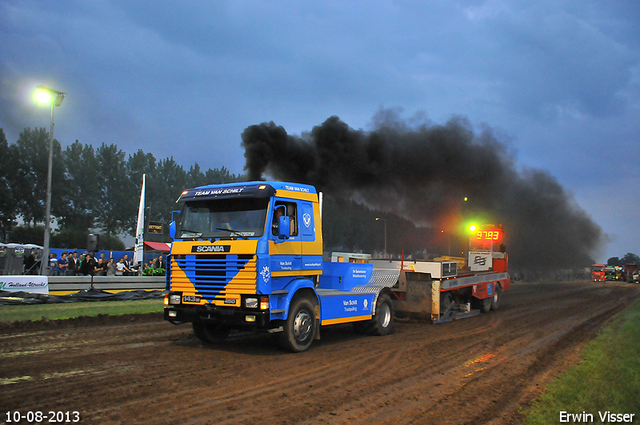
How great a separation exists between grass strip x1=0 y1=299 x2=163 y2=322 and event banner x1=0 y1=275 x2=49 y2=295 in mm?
1383

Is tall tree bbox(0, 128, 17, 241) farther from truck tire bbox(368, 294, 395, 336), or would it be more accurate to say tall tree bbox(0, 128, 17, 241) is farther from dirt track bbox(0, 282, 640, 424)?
truck tire bbox(368, 294, 395, 336)

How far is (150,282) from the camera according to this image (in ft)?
63.4

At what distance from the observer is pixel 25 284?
15.4m

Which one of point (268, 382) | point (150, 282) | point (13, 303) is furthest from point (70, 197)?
point (268, 382)

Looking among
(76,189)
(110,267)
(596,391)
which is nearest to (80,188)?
(76,189)

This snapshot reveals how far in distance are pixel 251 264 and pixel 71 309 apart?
28.3 feet

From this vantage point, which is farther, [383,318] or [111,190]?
[111,190]

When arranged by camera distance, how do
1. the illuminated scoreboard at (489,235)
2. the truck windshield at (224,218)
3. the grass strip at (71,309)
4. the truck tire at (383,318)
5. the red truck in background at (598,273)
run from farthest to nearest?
the red truck in background at (598,273), the illuminated scoreboard at (489,235), the grass strip at (71,309), the truck tire at (383,318), the truck windshield at (224,218)

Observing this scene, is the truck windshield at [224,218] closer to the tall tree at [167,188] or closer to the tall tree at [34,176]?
the tall tree at [34,176]

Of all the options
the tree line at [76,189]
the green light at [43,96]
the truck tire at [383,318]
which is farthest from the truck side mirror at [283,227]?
the tree line at [76,189]

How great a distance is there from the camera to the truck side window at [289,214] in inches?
331

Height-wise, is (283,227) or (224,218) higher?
(224,218)

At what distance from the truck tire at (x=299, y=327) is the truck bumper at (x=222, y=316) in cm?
54

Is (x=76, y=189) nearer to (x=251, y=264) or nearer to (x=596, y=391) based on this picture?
(x=251, y=264)
